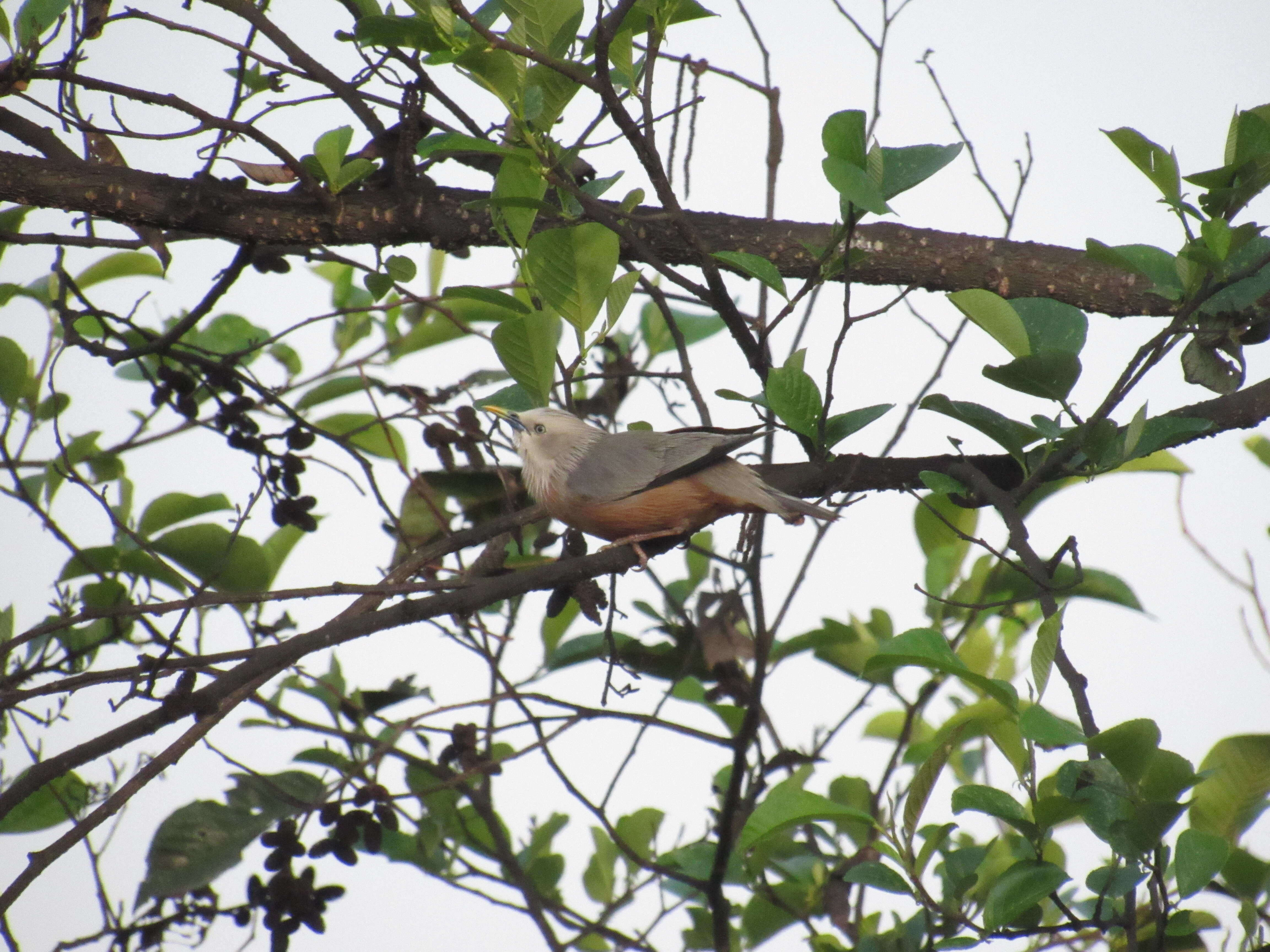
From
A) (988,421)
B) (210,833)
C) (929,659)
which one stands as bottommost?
(929,659)

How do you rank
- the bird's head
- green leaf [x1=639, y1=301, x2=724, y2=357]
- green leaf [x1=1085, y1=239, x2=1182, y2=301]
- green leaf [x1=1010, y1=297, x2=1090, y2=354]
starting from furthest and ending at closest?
1. green leaf [x1=639, y1=301, x2=724, y2=357]
2. the bird's head
3. green leaf [x1=1010, y1=297, x2=1090, y2=354]
4. green leaf [x1=1085, y1=239, x2=1182, y2=301]

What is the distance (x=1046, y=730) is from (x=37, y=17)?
7.62 feet

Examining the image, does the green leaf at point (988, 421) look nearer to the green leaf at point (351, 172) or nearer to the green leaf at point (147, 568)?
the green leaf at point (351, 172)

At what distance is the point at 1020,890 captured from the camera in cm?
163

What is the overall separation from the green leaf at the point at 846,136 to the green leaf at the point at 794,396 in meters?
0.34

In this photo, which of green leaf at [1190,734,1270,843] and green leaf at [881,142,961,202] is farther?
green leaf at [1190,734,1270,843]

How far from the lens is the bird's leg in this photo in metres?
2.12

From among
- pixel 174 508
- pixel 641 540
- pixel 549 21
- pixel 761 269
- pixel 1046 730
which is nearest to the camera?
pixel 1046 730

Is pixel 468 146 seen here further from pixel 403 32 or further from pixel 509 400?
pixel 509 400

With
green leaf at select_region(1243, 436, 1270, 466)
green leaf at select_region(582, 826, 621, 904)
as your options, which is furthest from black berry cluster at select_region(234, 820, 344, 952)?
green leaf at select_region(1243, 436, 1270, 466)

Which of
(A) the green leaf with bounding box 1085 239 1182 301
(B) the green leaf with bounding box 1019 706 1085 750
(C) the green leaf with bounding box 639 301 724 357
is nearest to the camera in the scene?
(B) the green leaf with bounding box 1019 706 1085 750

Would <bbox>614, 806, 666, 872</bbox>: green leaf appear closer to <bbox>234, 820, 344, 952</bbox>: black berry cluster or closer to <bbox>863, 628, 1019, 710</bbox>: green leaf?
<bbox>234, 820, 344, 952</bbox>: black berry cluster

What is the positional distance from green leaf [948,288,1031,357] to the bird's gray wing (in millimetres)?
539

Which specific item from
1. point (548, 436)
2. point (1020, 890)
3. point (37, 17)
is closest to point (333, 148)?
point (37, 17)
